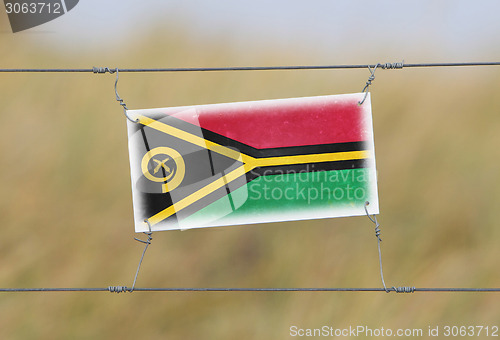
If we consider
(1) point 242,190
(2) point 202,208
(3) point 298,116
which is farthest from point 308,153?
(2) point 202,208

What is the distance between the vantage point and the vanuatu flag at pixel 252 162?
142 centimetres

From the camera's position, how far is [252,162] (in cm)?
143

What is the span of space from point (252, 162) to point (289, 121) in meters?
0.16

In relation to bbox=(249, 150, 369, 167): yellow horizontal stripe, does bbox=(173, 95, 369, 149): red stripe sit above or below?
above

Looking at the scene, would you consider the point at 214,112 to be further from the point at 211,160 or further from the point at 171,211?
the point at 171,211

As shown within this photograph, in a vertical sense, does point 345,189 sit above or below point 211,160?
below

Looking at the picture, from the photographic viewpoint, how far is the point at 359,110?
4.69ft

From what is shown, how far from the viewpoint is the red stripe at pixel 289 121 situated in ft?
4.67

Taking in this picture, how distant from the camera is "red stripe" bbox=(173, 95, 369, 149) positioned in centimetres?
142

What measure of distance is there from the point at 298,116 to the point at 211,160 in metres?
0.28

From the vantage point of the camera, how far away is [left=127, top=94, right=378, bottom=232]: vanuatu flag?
1.42 metres

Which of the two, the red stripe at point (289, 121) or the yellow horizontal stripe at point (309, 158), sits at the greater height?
the red stripe at point (289, 121)

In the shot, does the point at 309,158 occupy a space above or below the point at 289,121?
below

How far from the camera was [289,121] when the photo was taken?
4.69 feet
